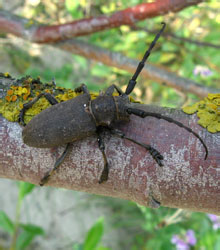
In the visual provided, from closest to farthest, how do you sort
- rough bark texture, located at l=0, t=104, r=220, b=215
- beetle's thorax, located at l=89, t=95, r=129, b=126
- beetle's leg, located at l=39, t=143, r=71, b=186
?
1. rough bark texture, located at l=0, t=104, r=220, b=215
2. beetle's leg, located at l=39, t=143, r=71, b=186
3. beetle's thorax, located at l=89, t=95, r=129, b=126

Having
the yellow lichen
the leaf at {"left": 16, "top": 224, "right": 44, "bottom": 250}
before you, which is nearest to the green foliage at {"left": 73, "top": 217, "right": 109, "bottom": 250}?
the leaf at {"left": 16, "top": 224, "right": 44, "bottom": 250}

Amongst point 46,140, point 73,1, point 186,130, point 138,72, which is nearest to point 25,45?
point 73,1

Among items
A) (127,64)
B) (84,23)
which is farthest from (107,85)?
(84,23)

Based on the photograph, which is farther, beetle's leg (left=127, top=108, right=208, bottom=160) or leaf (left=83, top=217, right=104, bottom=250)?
leaf (left=83, top=217, right=104, bottom=250)

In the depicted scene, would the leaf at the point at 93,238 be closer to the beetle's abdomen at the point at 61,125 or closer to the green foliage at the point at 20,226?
the green foliage at the point at 20,226

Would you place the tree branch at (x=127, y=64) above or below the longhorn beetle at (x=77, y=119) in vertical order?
above

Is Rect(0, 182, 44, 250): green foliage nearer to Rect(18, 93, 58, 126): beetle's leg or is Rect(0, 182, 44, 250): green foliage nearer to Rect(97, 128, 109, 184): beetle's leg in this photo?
Rect(18, 93, 58, 126): beetle's leg

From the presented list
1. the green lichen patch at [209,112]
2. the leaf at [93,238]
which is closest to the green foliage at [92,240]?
the leaf at [93,238]

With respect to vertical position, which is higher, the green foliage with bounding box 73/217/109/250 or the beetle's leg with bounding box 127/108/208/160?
the beetle's leg with bounding box 127/108/208/160
